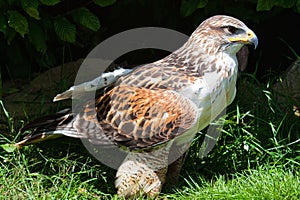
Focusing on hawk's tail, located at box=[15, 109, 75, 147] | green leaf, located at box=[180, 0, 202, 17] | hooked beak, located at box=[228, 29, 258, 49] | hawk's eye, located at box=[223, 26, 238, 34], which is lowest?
hawk's tail, located at box=[15, 109, 75, 147]

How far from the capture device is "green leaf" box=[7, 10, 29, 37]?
5.39 metres

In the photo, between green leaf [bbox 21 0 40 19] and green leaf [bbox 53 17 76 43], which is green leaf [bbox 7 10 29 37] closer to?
green leaf [bbox 21 0 40 19]

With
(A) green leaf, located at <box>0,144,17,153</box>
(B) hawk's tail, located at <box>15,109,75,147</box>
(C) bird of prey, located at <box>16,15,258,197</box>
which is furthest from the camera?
(A) green leaf, located at <box>0,144,17,153</box>

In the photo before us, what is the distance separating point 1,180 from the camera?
504 cm

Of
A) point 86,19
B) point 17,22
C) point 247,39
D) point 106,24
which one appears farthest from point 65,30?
point 247,39

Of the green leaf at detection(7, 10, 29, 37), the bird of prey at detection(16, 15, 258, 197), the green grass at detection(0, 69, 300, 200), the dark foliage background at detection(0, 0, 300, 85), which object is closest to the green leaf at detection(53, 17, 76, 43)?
the dark foliage background at detection(0, 0, 300, 85)

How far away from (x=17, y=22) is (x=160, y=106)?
4.78ft

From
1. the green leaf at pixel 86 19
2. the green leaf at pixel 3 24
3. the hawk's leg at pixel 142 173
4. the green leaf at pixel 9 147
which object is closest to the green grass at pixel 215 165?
the green leaf at pixel 9 147

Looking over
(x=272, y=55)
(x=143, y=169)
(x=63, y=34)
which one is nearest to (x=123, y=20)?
(x=63, y=34)

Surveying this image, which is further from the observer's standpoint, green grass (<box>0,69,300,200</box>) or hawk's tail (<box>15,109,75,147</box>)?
hawk's tail (<box>15,109,75,147</box>)

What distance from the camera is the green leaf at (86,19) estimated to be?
581cm

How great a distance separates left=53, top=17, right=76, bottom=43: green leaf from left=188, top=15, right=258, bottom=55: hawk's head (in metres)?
1.37

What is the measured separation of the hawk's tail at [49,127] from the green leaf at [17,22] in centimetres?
75

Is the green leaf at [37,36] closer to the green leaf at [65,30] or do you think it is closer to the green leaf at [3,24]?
the green leaf at [65,30]
